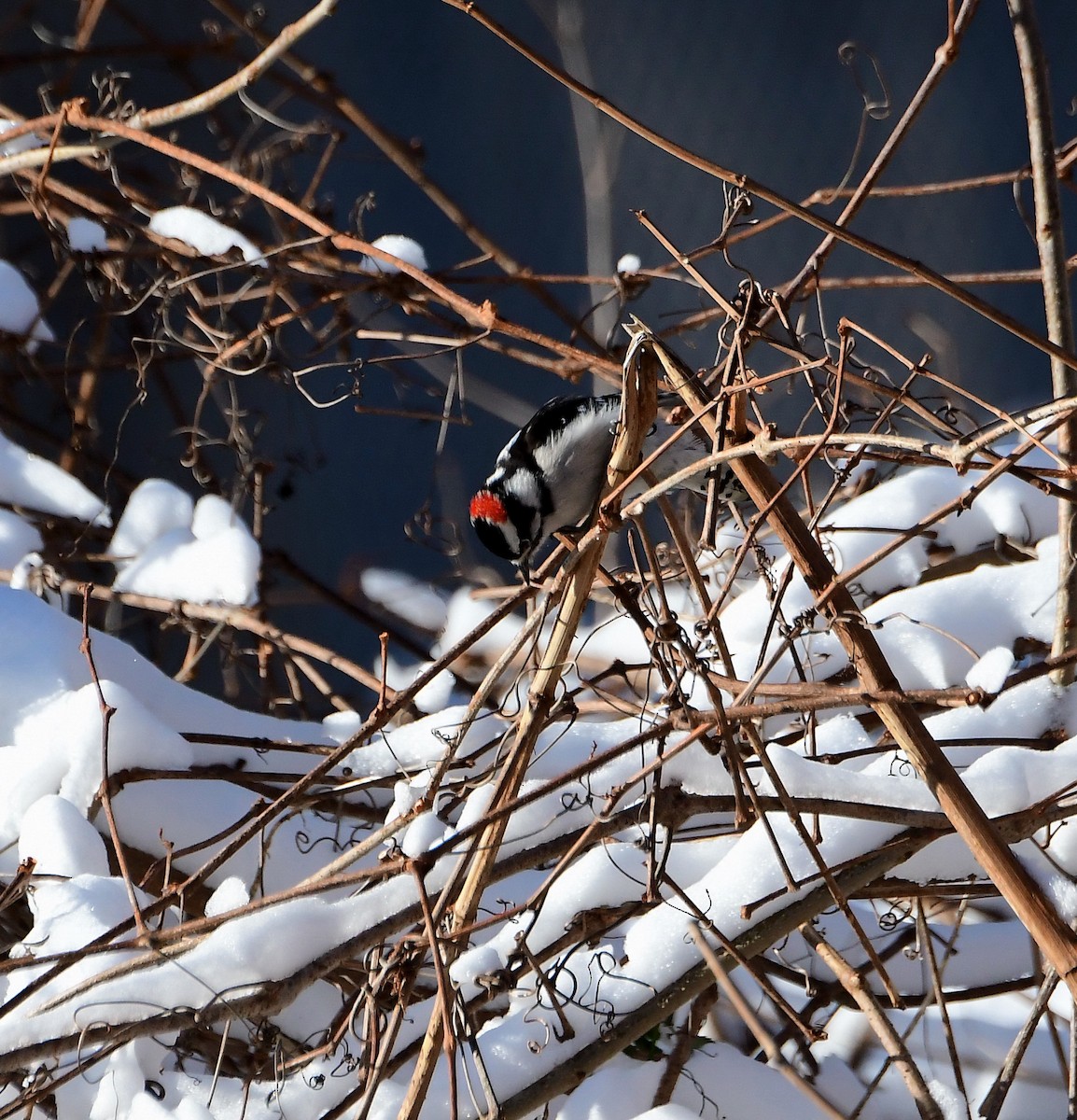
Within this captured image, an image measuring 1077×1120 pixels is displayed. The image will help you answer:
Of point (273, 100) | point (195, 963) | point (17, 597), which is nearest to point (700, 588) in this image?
point (195, 963)

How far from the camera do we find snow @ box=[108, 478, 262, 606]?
2518mm

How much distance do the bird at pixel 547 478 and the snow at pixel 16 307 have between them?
1.25 meters

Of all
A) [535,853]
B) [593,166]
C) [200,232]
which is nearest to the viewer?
[535,853]

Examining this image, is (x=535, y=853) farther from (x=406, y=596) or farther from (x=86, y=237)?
(x=406, y=596)

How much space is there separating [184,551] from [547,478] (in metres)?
0.85

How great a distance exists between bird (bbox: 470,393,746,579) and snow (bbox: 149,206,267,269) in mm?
621

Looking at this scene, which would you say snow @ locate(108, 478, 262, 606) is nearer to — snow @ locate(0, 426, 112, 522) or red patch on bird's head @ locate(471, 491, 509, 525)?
snow @ locate(0, 426, 112, 522)

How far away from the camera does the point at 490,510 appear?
7.97 ft

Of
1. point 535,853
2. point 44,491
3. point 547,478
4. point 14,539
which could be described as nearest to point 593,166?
point 547,478

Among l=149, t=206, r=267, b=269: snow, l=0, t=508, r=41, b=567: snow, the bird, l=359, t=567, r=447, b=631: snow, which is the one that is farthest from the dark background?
l=0, t=508, r=41, b=567: snow

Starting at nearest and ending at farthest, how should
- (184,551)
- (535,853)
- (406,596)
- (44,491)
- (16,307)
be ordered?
(535,853) → (184,551) → (44,491) → (16,307) → (406,596)

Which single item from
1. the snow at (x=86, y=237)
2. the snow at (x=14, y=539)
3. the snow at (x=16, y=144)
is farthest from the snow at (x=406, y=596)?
the snow at (x=16, y=144)

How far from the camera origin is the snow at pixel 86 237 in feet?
8.42

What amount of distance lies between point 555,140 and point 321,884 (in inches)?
125
